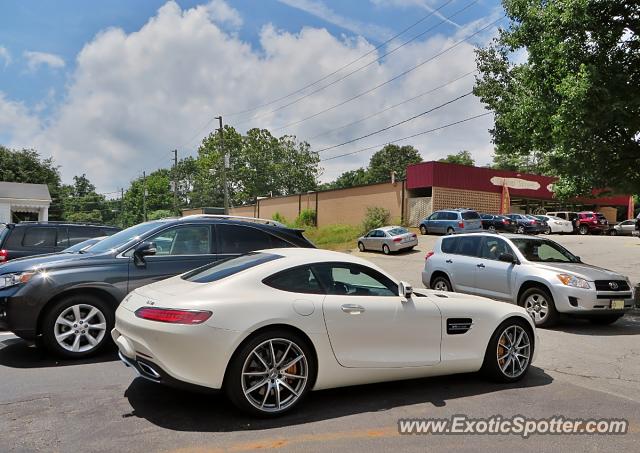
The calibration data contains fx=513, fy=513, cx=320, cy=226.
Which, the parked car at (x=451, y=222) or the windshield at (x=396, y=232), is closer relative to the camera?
the windshield at (x=396, y=232)

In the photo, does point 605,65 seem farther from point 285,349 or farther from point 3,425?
point 3,425

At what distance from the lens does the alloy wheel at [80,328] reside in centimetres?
593

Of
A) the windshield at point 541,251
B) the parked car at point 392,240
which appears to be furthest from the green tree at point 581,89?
the parked car at point 392,240

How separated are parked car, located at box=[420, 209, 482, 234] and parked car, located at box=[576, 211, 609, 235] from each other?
9482 millimetres

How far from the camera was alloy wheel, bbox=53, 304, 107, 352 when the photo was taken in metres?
5.93

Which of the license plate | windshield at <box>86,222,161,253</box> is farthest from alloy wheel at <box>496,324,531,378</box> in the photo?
windshield at <box>86,222,161,253</box>

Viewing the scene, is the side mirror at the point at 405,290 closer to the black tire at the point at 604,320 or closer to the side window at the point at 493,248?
the side window at the point at 493,248

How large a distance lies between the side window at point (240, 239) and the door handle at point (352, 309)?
2.95m

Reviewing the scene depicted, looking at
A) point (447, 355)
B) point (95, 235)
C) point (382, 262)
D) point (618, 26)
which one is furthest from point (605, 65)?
point (382, 262)

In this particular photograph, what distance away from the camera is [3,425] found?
3980mm

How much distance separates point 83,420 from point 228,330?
139cm

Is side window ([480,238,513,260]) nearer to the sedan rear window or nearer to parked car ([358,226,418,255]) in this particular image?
the sedan rear window

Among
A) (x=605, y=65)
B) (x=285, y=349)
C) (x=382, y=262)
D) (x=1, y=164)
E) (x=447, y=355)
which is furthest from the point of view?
(x=1, y=164)

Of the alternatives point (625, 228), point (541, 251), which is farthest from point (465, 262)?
point (625, 228)
